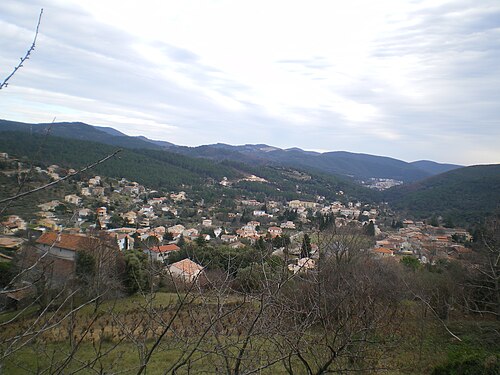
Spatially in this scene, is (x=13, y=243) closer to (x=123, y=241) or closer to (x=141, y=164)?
(x=123, y=241)

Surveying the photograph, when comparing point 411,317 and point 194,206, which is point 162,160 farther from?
point 411,317

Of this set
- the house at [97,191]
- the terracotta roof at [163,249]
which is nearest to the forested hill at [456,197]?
the terracotta roof at [163,249]

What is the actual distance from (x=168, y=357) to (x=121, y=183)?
5639cm

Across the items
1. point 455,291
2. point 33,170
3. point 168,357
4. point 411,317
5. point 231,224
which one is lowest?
point 231,224

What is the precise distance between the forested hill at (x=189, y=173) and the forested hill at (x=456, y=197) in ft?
39.4

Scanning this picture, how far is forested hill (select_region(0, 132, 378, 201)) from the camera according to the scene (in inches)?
2426

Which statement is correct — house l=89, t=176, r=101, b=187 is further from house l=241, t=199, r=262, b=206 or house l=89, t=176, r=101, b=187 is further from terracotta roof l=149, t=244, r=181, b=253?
terracotta roof l=149, t=244, r=181, b=253

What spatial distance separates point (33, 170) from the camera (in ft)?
5.49

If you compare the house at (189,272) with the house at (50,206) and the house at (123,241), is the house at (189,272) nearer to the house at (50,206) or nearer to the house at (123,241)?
the house at (50,206)

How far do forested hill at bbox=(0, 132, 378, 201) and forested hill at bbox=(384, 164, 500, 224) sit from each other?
1202 cm

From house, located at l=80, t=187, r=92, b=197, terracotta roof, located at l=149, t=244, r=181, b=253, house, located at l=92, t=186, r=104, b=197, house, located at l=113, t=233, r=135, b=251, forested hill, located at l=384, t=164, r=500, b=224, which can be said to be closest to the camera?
terracotta roof, located at l=149, t=244, r=181, b=253

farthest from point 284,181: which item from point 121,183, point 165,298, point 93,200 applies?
point 165,298

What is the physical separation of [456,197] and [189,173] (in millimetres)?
57528

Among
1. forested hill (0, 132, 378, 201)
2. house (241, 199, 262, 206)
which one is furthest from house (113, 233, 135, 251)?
house (241, 199, 262, 206)
